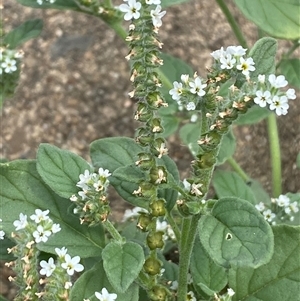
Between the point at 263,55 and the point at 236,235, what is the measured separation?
22cm

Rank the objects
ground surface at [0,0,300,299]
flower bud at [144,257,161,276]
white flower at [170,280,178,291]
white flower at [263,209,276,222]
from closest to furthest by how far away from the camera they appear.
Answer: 1. flower bud at [144,257,161,276]
2. white flower at [170,280,178,291]
3. white flower at [263,209,276,222]
4. ground surface at [0,0,300,299]

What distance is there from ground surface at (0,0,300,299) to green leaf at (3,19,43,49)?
1.38 ft

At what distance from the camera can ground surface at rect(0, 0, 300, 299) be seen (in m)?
1.59

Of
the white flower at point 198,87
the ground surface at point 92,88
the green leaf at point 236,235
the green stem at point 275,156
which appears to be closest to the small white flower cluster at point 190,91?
the white flower at point 198,87

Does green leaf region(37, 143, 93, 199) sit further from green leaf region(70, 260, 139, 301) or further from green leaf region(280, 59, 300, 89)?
green leaf region(280, 59, 300, 89)

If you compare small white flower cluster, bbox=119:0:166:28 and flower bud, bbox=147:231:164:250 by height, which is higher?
small white flower cluster, bbox=119:0:166:28

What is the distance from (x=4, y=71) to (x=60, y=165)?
36cm

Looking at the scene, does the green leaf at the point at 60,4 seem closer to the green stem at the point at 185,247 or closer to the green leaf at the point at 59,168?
the green leaf at the point at 59,168

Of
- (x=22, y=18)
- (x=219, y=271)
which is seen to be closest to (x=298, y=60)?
(x=219, y=271)

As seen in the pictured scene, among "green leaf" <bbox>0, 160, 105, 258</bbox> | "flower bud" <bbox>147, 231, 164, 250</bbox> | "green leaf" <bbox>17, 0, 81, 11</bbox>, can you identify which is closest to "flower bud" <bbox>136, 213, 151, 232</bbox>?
"flower bud" <bbox>147, 231, 164, 250</bbox>

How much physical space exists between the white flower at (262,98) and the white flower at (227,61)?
54mm

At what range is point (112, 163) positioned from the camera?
87 centimetres

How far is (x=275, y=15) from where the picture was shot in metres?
1.08

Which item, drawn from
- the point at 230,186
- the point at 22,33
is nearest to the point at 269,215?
the point at 230,186
